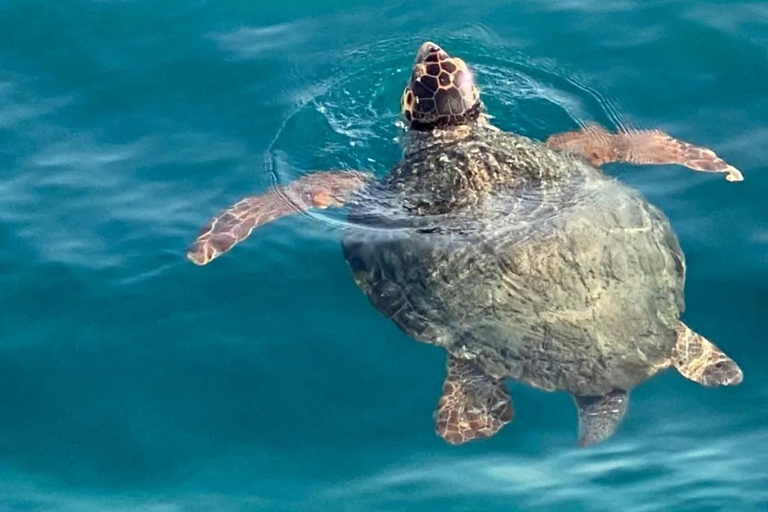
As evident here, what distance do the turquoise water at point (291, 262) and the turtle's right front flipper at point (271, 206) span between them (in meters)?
0.14

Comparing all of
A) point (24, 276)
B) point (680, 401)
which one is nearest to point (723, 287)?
point (680, 401)

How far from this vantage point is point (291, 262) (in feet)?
27.1

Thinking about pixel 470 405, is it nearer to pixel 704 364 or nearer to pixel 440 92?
pixel 704 364

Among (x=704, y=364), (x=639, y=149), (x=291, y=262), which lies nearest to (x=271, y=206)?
(x=291, y=262)

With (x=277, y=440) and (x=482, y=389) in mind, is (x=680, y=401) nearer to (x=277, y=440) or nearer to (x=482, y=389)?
(x=482, y=389)

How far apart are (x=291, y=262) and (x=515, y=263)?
6.75ft

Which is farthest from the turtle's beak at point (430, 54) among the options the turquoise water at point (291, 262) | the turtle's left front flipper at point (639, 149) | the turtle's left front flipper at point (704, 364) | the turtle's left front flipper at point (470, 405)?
Result: the turtle's left front flipper at point (704, 364)

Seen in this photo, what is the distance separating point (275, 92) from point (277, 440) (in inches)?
166

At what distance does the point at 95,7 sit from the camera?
36.3ft

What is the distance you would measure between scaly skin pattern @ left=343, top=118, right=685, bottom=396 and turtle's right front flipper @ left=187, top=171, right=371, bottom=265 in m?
0.35

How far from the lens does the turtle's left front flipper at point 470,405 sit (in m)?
6.88

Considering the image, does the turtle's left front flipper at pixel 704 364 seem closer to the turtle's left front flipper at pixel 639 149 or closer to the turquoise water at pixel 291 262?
the turquoise water at pixel 291 262

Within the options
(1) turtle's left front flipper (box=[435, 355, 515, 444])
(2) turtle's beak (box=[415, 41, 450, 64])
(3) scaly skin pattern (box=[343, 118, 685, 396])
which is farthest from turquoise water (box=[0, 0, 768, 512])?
(2) turtle's beak (box=[415, 41, 450, 64])

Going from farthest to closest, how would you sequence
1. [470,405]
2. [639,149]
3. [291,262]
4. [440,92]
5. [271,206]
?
[440,92] → [639,149] → [271,206] → [291,262] → [470,405]
